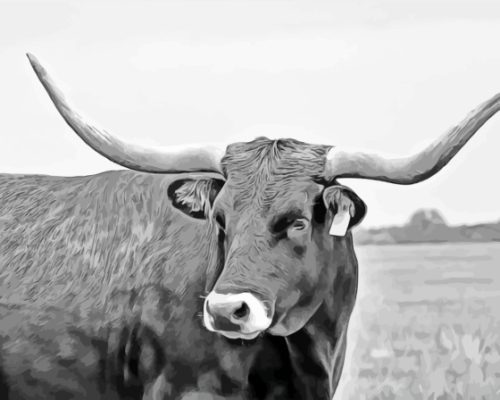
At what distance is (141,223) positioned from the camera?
664 cm

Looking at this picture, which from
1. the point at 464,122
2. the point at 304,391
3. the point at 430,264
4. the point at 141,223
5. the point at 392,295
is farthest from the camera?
the point at 430,264

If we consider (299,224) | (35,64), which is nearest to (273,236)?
(299,224)

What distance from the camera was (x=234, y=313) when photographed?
534cm

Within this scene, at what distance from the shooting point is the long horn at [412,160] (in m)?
5.66

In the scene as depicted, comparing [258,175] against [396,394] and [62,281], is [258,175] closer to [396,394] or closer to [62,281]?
[62,281]

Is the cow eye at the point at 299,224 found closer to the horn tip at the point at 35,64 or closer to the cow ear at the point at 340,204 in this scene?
the cow ear at the point at 340,204

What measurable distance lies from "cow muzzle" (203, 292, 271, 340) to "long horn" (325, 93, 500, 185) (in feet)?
2.92

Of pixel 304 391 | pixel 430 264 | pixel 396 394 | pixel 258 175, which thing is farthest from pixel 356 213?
pixel 430 264

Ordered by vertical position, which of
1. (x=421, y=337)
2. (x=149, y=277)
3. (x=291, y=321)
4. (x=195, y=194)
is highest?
(x=195, y=194)

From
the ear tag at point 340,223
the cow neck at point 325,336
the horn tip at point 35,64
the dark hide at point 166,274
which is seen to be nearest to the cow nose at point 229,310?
the dark hide at point 166,274

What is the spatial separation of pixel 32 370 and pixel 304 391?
1605 mm

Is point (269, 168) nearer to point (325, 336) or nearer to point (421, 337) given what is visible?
point (325, 336)

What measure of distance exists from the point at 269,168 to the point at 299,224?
36 cm

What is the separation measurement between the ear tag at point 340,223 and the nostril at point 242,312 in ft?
2.26
